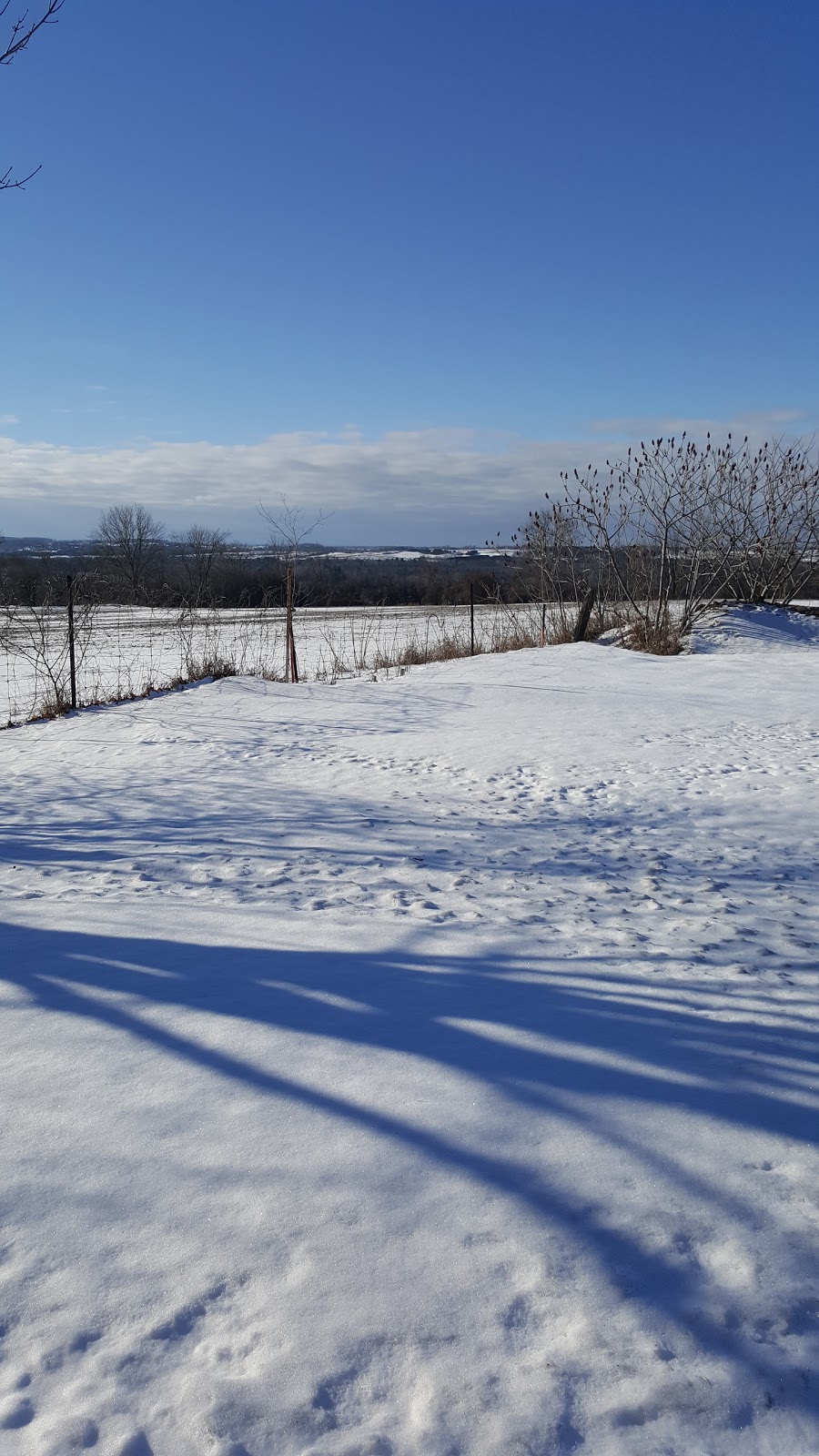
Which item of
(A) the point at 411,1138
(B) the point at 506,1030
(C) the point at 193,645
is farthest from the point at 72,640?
(C) the point at 193,645

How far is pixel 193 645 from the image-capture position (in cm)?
2288

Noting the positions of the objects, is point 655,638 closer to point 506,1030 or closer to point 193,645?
point 193,645

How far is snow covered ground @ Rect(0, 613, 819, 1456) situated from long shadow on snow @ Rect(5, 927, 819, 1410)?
0.01 metres

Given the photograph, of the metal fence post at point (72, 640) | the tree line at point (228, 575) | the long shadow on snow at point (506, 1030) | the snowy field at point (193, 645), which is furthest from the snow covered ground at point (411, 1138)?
the tree line at point (228, 575)

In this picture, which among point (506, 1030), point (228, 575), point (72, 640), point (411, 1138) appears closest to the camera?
point (411, 1138)

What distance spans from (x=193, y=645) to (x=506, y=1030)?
20.9 meters

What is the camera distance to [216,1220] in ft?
7.07

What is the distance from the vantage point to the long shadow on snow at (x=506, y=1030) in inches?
85.6

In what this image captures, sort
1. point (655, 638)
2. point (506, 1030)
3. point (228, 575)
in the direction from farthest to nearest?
point (228, 575)
point (655, 638)
point (506, 1030)

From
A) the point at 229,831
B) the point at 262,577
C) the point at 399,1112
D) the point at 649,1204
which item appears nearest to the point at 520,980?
Answer: the point at 399,1112

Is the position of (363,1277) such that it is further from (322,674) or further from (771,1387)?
(322,674)

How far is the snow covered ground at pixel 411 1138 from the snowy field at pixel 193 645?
882 cm

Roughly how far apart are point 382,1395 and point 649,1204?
2.69ft

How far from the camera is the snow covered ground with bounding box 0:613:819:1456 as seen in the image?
172 cm
